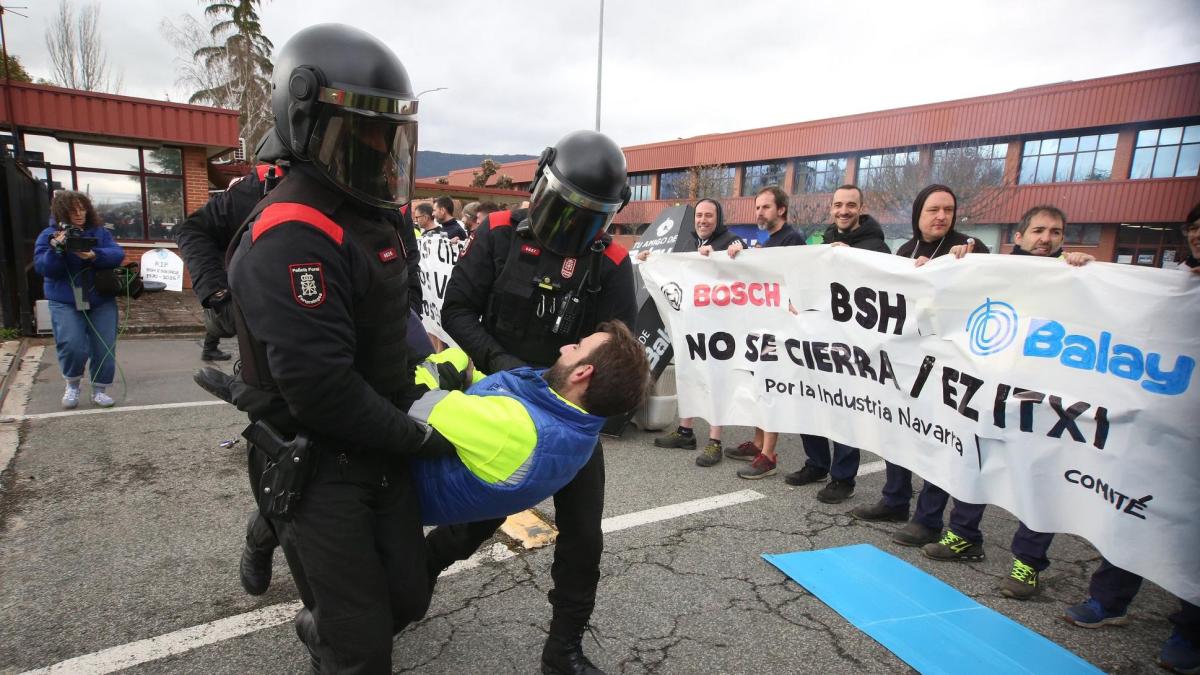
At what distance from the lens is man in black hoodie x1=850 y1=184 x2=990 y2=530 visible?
3650mm

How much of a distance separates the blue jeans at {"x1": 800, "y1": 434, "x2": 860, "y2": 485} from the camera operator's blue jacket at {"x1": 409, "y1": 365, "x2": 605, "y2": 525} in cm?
295

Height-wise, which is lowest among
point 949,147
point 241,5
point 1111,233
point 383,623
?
point 383,623

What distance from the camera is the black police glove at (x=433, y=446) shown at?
1685mm

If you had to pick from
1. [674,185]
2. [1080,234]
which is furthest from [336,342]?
[674,185]

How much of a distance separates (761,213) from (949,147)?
101 feet

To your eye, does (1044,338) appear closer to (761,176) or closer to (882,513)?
(882,513)

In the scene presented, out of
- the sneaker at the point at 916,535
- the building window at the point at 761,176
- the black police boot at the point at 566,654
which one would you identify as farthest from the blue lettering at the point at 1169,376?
the building window at the point at 761,176

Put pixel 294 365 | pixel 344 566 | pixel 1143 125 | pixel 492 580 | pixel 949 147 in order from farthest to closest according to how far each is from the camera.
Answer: pixel 949 147, pixel 1143 125, pixel 492 580, pixel 344 566, pixel 294 365

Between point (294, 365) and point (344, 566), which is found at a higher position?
point (294, 365)

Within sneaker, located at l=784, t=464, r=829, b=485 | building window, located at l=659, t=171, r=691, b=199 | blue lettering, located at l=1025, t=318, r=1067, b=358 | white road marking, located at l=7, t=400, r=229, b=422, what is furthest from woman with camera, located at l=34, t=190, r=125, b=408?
building window, located at l=659, t=171, r=691, b=199

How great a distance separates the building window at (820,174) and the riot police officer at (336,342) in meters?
36.2

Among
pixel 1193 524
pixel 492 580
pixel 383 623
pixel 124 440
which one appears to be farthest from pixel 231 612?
pixel 1193 524

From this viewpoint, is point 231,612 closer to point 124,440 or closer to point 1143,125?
point 124,440

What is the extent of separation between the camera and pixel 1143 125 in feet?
87.2
